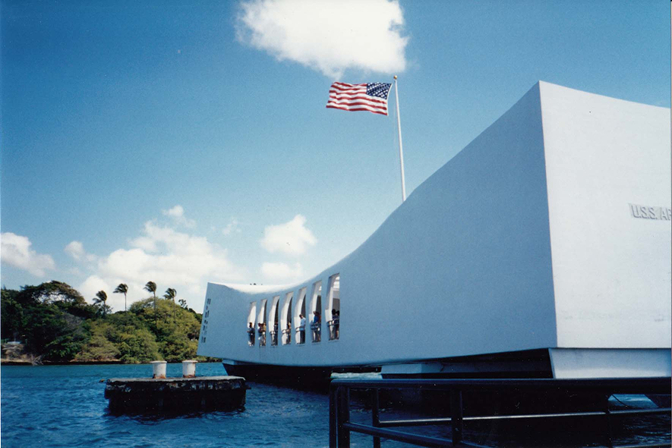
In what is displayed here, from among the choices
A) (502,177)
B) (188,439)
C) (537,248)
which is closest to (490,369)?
(537,248)

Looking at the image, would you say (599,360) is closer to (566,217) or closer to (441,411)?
(566,217)

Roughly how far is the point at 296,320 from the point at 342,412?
60.9ft

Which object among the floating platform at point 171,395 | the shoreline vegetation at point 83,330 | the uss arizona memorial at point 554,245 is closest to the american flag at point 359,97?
the uss arizona memorial at point 554,245

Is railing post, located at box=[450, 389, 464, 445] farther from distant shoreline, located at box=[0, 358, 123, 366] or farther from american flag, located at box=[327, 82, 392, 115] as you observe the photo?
distant shoreline, located at box=[0, 358, 123, 366]

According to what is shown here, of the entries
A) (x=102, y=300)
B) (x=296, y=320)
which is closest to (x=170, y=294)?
(x=102, y=300)

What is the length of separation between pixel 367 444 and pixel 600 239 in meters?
5.45

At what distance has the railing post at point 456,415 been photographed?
1.61 meters

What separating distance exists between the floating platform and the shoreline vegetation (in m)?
28.8

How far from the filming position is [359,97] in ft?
49.5

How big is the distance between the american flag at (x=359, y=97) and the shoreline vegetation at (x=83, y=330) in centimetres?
3559

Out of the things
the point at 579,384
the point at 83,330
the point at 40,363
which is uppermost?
the point at 579,384

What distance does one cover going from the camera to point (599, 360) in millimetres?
7934

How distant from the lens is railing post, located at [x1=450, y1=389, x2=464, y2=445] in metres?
1.61

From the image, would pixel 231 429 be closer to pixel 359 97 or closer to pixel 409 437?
pixel 359 97
